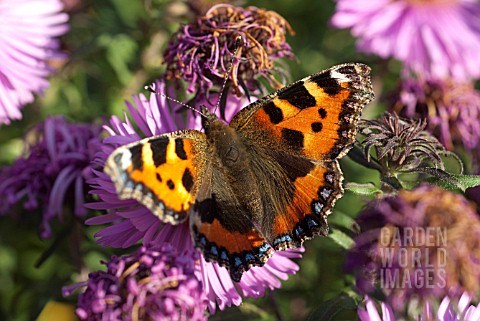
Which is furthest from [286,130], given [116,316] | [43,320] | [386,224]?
[43,320]

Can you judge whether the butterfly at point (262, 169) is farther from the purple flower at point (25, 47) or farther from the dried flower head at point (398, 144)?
the purple flower at point (25, 47)

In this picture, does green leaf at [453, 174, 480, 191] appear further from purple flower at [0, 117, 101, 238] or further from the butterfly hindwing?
purple flower at [0, 117, 101, 238]

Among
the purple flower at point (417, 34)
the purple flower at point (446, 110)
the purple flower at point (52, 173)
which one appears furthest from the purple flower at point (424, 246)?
the purple flower at point (417, 34)

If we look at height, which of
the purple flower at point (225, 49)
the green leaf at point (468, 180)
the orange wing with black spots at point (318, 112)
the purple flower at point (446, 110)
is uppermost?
the purple flower at point (225, 49)

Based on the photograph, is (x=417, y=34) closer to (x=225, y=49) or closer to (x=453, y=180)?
(x=225, y=49)

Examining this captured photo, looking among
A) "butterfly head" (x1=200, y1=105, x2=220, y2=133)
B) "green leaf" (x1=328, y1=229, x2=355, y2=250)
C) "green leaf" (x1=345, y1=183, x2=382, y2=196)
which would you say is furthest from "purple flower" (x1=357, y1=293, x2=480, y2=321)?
"butterfly head" (x1=200, y1=105, x2=220, y2=133)

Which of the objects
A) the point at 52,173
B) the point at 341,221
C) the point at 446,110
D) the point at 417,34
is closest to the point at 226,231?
the point at 341,221
